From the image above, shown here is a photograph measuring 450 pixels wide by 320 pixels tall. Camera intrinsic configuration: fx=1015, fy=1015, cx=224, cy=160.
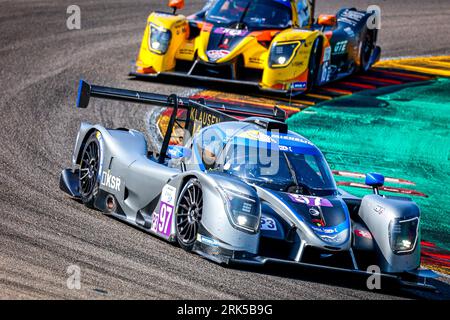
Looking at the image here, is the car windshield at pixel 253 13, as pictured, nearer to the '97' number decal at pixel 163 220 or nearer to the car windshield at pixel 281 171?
the car windshield at pixel 281 171

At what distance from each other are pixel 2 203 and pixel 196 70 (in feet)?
22.8

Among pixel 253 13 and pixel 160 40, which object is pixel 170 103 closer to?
pixel 160 40

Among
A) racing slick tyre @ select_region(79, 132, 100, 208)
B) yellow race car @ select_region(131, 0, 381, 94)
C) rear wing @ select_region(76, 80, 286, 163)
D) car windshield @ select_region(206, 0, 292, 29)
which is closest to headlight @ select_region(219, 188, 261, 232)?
rear wing @ select_region(76, 80, 286, 163)

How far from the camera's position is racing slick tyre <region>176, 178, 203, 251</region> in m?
9.07

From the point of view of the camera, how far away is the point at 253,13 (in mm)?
17484

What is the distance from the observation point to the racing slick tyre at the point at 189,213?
907 cm

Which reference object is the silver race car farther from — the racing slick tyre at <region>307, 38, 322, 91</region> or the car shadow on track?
the racing slick tyre at <region>307, 38, 322, 91</region>

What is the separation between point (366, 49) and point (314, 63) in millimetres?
3001

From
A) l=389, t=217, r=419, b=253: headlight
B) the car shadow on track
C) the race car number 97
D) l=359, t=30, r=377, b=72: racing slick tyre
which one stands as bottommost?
l=359, t=30, r=377, b=72: racing slick tyre

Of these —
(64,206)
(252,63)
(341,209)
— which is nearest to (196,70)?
(252,63)

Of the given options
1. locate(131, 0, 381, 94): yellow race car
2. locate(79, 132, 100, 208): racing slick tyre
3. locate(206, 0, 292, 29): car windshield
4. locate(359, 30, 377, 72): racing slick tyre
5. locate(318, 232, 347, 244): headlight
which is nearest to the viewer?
locate(318, 232, 347, 244): headlight

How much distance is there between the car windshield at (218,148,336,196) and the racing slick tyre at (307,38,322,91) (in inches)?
290

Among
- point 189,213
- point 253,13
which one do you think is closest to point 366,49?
point 253,13

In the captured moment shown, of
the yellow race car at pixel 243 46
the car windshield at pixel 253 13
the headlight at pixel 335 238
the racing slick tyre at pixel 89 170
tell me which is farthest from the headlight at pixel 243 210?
the car windshield at pixel 253 13
